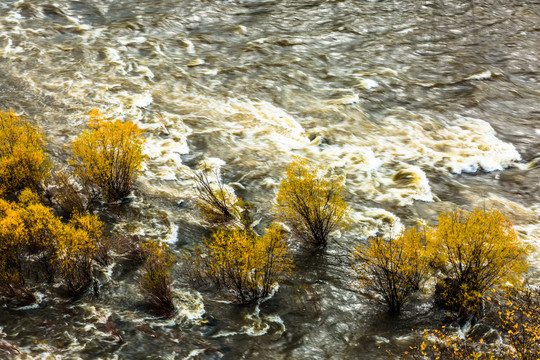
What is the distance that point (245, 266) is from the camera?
7.02m

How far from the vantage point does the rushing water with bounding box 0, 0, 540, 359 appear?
6832 mm

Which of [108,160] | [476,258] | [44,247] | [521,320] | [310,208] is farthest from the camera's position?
[108,160]

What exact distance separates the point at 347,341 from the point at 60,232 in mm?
4121

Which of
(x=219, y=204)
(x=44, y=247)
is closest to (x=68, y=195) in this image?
(x=44, y=247)

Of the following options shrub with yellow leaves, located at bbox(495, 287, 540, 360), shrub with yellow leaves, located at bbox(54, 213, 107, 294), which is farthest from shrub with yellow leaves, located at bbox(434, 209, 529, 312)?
shrub with yellow leaves, located at bbox(54, 213, 107, 294)

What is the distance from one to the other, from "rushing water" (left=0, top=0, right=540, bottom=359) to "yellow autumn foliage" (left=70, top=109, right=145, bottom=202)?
0.46 meters

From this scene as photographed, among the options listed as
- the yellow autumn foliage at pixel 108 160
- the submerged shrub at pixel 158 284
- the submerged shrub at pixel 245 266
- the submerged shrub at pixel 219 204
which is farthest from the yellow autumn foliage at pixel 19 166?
the submerged shrub at pixel 245 266

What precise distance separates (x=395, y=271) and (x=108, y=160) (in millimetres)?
5002

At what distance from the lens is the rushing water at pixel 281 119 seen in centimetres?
683

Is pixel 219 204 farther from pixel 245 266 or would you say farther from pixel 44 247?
pixel 44 247

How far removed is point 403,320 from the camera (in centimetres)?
705

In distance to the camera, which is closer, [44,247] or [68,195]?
[44,247]

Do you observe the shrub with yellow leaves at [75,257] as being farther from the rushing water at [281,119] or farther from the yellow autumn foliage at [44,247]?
the rushing water at [281,119]

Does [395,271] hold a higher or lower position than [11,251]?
lower
